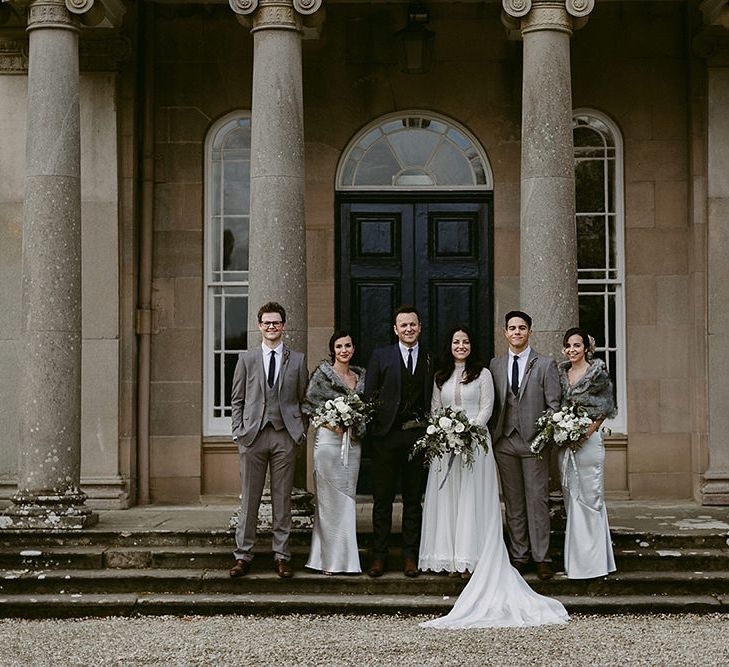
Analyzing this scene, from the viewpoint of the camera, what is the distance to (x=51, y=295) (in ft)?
36.6

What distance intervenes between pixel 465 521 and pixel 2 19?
23.2ft

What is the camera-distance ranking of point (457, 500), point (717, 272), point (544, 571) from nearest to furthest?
point (544, 571) → point (457, 500) → point (717, 272)

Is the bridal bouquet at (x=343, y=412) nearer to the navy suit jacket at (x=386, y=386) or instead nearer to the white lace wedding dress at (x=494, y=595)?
the navy suit jacket at (x=386, y=386)

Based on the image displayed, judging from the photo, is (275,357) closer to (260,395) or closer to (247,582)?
(260,395)

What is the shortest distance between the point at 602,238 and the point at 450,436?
462cm

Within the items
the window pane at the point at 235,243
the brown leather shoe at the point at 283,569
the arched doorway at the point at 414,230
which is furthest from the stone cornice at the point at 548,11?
the brown leather shoe at the point at 283,569

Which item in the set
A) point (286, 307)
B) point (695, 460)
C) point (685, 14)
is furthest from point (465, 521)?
point (685, 14)

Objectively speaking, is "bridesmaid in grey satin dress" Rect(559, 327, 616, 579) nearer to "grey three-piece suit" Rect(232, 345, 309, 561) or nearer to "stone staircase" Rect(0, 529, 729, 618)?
"stone staircase" Rect(0, 529, 729, 618)

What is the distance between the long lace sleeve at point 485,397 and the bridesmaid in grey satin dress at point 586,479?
1.98ft

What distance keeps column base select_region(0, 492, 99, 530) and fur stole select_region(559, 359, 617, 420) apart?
4365mm

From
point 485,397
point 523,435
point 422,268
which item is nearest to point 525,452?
point 523,435

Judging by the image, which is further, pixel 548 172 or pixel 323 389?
pixel 548 172

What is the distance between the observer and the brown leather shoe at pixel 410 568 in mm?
10039

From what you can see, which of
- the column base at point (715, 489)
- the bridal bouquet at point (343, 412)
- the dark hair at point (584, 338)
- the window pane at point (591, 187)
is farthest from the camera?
the window pane at point (591, 187)
